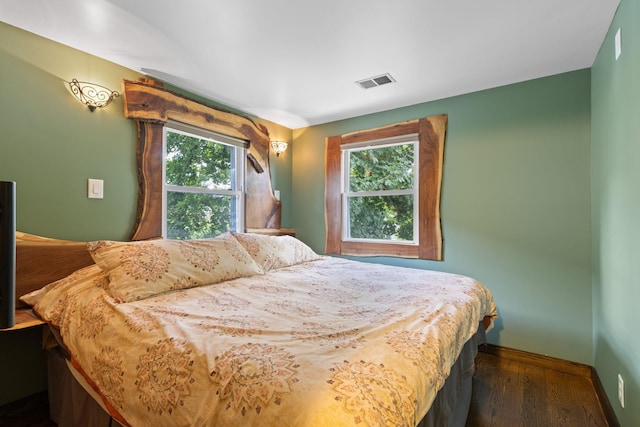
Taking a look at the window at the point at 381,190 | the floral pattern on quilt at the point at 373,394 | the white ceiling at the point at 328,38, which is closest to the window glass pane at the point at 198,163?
the white ceiling at the point at 328,38

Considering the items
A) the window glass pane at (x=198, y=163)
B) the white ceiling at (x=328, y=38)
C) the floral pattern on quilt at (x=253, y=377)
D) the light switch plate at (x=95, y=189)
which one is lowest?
the floral pattern on quilt at (x=253, y=377)

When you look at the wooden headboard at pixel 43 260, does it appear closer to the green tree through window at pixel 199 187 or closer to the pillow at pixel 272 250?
the green tree through window at pixel 199 187

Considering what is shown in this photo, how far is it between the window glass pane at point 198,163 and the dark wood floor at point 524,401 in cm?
171

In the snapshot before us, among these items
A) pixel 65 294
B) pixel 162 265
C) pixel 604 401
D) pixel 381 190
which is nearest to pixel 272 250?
pixel 162 265

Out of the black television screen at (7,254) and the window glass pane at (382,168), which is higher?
the window glass pane at (382,168)

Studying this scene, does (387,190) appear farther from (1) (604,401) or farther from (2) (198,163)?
(1) (604,401)

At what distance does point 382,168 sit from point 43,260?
2.87 m

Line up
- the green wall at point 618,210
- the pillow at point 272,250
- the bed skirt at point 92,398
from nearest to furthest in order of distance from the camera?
the bed skirt at point 92,398 → the green wall at point 618,210 → the pillow at point 272,250

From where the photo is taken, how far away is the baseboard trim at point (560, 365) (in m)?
1.77

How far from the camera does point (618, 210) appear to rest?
5.22 ft

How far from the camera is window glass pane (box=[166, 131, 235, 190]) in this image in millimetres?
2537

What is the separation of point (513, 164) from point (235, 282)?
2413 mm

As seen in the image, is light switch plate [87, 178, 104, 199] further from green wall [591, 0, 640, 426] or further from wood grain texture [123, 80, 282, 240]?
green wall [591, 0, 640, 426]

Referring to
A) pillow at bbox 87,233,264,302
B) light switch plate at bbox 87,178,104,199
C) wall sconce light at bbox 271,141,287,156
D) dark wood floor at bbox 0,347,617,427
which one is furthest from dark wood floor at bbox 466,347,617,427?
wall sconce light at bbox 271,141,287,156
